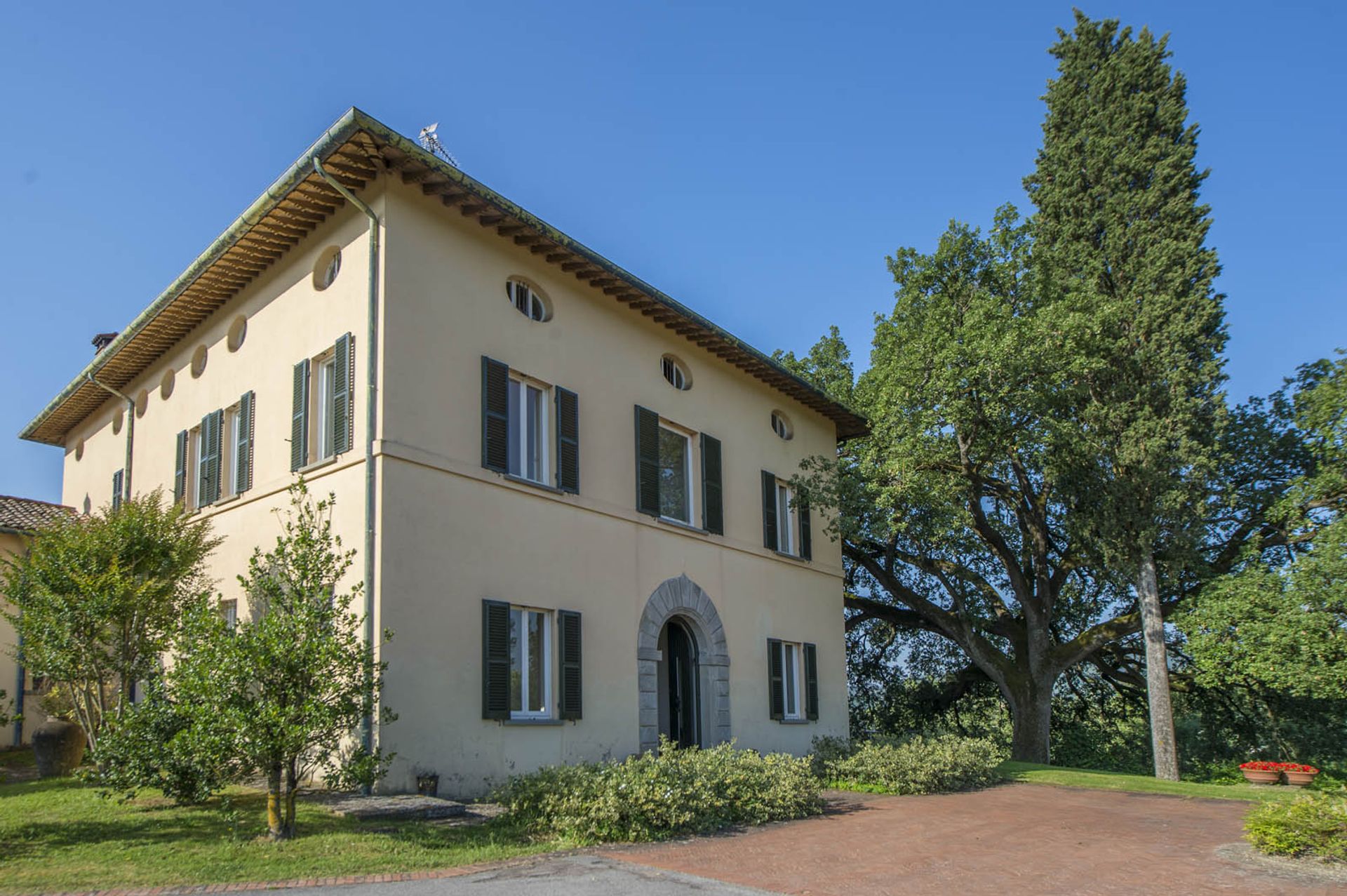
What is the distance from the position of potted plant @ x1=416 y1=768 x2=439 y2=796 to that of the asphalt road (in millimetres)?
2628

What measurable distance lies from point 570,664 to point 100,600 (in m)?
5.19

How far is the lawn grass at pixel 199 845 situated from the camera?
22.6ft

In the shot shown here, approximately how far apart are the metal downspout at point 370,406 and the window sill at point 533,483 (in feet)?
5.69

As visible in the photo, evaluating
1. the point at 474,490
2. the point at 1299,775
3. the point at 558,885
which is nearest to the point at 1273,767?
the point at 1299,775

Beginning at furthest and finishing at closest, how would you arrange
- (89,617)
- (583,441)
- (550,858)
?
(583,441) → (89,617) → (550,858)

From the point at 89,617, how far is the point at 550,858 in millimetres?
6083

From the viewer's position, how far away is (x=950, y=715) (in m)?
25.7

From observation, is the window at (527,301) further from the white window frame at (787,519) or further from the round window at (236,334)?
the white window frame at (787,519)

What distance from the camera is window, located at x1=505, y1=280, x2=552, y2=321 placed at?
12734 millimetres

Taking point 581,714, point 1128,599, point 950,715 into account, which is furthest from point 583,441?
point 950,715

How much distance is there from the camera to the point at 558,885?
7.00m

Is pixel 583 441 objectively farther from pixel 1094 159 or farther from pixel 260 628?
pixel 1094 159

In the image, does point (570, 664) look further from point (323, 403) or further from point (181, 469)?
point (181, 469)

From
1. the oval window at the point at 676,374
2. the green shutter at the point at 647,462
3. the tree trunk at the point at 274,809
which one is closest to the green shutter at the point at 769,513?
the oval window at the point at 676,374
